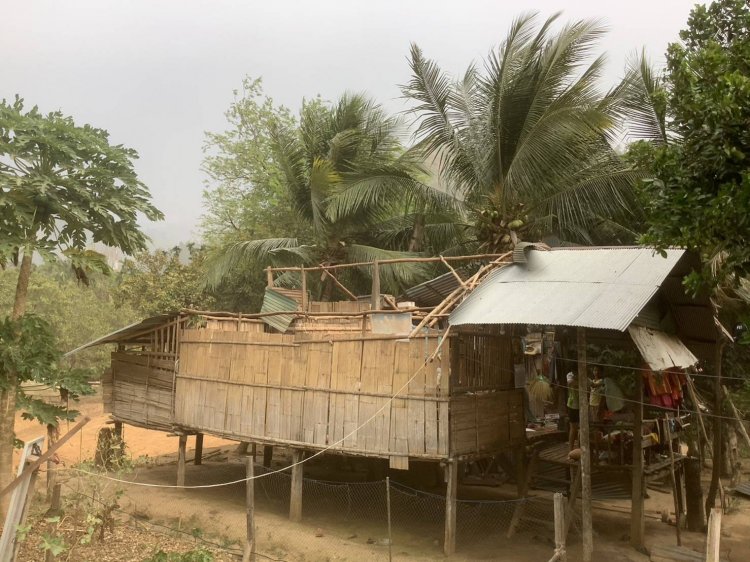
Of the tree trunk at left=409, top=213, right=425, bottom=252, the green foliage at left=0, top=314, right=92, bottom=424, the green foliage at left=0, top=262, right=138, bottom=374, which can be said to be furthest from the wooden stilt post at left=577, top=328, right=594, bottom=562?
the green foliage at left=0, top=262, right=138, bottom=374

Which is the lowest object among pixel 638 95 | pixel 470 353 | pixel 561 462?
pixel 561 462

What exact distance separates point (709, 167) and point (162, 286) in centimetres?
2094

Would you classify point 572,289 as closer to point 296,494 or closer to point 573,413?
point 573,413

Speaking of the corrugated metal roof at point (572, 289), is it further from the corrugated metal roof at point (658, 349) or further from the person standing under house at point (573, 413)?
the person standing under house at point (573, 413)

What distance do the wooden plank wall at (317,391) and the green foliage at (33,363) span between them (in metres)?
3.60

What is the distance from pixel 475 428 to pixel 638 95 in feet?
24.3

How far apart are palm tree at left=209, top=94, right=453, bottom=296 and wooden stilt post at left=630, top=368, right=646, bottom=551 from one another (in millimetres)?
8103

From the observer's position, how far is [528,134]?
13.0 m

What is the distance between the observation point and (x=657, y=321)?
9359 millimetres

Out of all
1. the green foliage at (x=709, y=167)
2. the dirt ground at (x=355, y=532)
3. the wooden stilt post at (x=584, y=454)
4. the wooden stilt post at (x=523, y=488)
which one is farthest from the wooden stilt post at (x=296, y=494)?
the green foliage at (x=709, y=167)

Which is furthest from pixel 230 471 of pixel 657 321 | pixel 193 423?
pixel 657 321

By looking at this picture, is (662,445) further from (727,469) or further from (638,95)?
(638,95)

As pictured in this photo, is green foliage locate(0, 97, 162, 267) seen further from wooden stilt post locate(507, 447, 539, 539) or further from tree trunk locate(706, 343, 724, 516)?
tree trunk locate(706, 343, 724, 516)

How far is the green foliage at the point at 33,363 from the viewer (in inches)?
345
